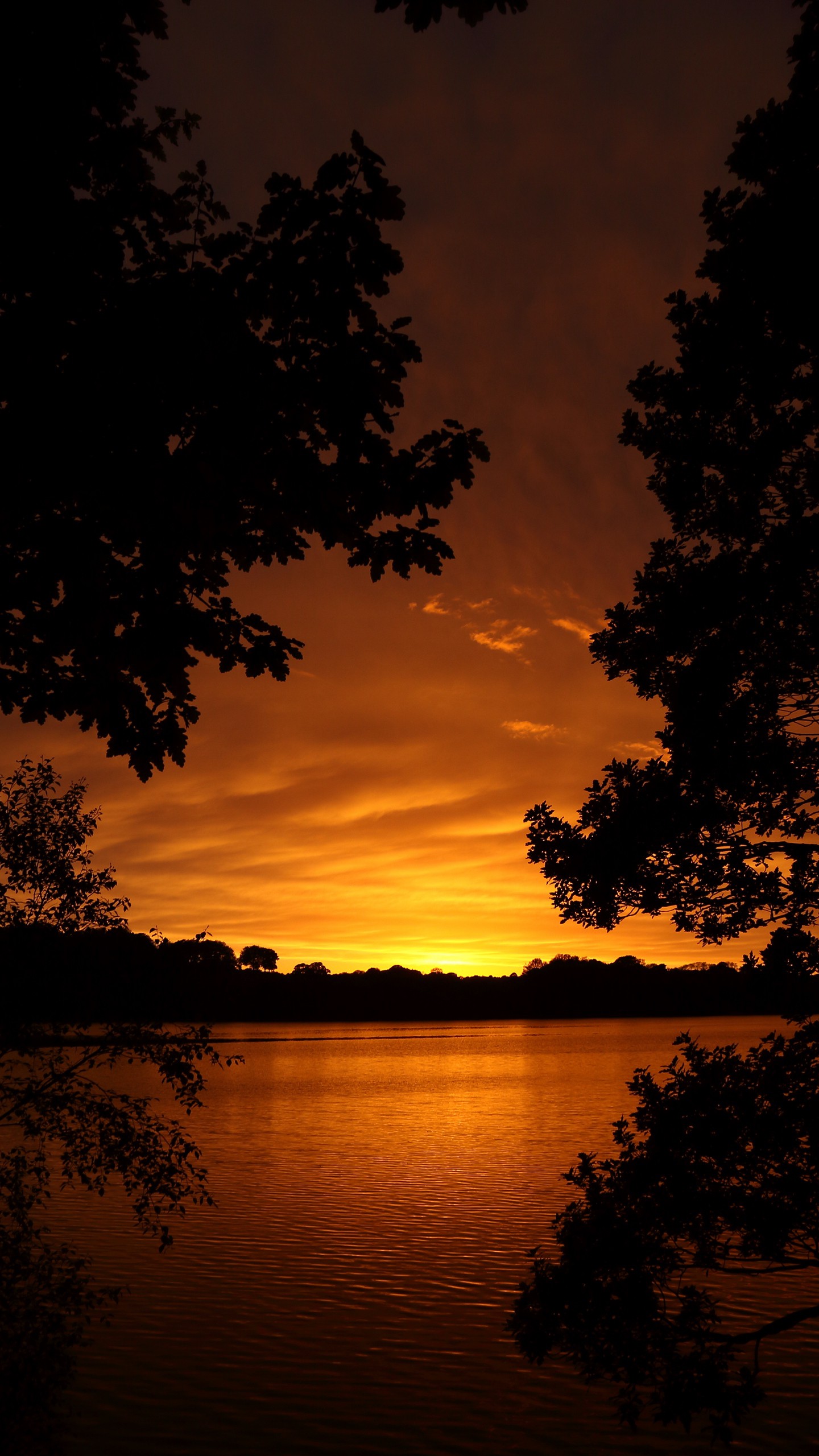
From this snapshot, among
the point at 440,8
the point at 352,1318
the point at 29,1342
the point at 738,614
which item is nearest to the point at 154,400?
the point at 440,8

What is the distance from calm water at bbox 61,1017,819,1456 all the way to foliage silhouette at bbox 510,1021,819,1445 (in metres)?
6.21

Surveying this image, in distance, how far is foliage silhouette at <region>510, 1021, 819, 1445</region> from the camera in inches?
367

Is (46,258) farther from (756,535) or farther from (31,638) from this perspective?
(756,535)

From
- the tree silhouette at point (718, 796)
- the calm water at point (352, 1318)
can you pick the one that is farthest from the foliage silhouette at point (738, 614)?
the calm water at point (352, 1318)

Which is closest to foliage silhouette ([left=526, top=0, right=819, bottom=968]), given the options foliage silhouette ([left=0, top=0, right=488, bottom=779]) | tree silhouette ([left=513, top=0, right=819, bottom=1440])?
tree silhouette ([left=513, top=0, right=819, bottom=1440])

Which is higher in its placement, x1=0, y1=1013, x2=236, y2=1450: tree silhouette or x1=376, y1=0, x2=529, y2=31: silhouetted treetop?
x1=376, y1=0, x2=529, y2=31: silhouetted treetop

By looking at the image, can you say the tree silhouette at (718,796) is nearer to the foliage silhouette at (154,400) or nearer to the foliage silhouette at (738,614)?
the foliage silhouette at (738,614)

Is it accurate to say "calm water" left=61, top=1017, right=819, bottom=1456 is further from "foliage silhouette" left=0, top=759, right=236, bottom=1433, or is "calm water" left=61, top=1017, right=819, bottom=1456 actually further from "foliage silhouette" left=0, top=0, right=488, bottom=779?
"foliage silhouette" left=0, top=0, right=488, bottom=779

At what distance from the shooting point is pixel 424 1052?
123m

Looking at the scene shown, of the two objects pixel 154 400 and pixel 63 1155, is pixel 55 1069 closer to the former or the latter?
pixel 63 1155

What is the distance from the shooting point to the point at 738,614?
11.5 meters

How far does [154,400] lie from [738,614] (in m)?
7.57

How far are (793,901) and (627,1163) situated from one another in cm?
331

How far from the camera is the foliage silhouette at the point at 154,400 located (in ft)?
20.5
